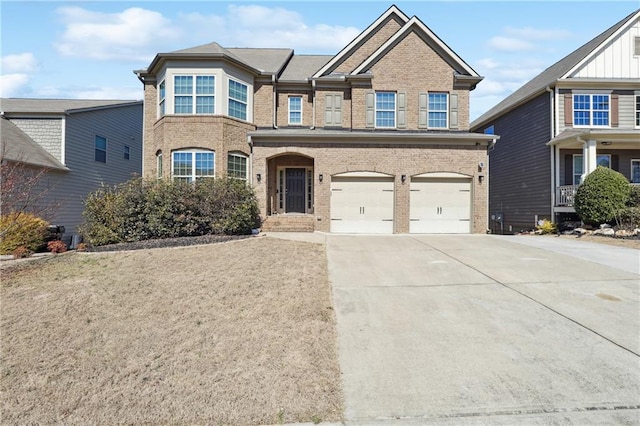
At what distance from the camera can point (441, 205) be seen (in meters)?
15.5

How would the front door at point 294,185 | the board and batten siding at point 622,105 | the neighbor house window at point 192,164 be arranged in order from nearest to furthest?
the neighbor house window at point 192,164, the front door at point 294,185, the board and batten siding at point 622,105

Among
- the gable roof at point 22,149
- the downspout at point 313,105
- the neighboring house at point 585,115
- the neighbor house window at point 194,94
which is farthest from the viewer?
the neighboring house at point 585,115

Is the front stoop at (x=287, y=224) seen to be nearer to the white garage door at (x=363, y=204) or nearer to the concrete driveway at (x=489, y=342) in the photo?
the white garage door at (x=363, y=204)

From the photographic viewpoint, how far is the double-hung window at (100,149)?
824 inches

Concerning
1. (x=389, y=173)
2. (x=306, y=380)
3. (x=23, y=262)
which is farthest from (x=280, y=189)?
(x=306, y=380)

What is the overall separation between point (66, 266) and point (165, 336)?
515 centimetres

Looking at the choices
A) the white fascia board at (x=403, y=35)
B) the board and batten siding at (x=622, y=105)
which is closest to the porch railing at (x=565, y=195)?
the board and batten siding at (x=622, y=105)

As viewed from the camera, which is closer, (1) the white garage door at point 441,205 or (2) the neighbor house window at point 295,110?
(1) the white garage door at point 441,205

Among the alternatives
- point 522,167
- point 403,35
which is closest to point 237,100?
point 403,35

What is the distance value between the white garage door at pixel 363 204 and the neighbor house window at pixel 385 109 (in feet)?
10.5

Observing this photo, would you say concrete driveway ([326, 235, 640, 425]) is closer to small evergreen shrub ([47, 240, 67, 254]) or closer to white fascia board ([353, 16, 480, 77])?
small evergreen shrub ([47, 240, 67, 254])

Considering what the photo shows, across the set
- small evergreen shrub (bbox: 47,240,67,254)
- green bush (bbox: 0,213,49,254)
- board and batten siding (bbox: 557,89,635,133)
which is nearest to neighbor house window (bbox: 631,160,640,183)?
board and batten siding (bbox: 557,89,635,133)

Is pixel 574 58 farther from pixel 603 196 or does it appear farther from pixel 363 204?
pixel 363 204

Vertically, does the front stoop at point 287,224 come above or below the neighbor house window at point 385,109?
below
